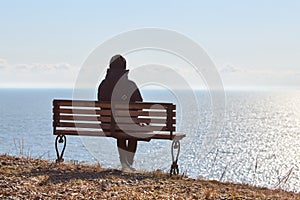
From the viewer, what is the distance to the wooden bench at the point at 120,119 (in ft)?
31.8

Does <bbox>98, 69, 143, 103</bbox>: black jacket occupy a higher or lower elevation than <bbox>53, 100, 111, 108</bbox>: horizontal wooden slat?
higher

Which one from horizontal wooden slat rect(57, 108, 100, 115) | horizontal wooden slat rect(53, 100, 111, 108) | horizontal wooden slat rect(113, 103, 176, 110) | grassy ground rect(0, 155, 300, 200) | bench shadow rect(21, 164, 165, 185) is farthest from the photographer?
horizontal wooden slat rect(57, 108, 100, 115)

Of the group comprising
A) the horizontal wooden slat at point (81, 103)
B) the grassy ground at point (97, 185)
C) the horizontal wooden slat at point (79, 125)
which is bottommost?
the grassy ground at point (97, 185)

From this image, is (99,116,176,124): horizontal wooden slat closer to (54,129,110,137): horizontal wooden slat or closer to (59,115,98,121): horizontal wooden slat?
(54,129,110,137): horizontal wooden slat

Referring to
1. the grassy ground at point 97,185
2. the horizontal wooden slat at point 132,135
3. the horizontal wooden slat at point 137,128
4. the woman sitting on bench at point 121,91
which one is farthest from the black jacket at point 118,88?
the grassy ground at point 97,185

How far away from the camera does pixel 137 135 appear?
9.81 meters

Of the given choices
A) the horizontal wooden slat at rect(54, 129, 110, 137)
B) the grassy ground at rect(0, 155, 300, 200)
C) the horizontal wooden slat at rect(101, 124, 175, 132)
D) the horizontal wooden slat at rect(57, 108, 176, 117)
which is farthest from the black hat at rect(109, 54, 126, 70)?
the grassy ground at rect(0, 155, 300, 200)

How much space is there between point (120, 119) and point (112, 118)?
0.55ft

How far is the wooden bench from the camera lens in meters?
9.70

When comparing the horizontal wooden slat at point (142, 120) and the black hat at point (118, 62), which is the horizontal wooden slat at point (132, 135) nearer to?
the horizontal wooden slat at point (142, 120)

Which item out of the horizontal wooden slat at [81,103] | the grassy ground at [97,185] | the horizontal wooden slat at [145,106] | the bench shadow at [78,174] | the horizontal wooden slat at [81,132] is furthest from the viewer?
the horizontal wooden slat at [81,132]

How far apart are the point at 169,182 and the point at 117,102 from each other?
7.39ft

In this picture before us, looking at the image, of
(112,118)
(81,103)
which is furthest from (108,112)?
(81,103)

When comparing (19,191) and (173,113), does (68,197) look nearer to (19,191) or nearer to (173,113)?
(19,191)
